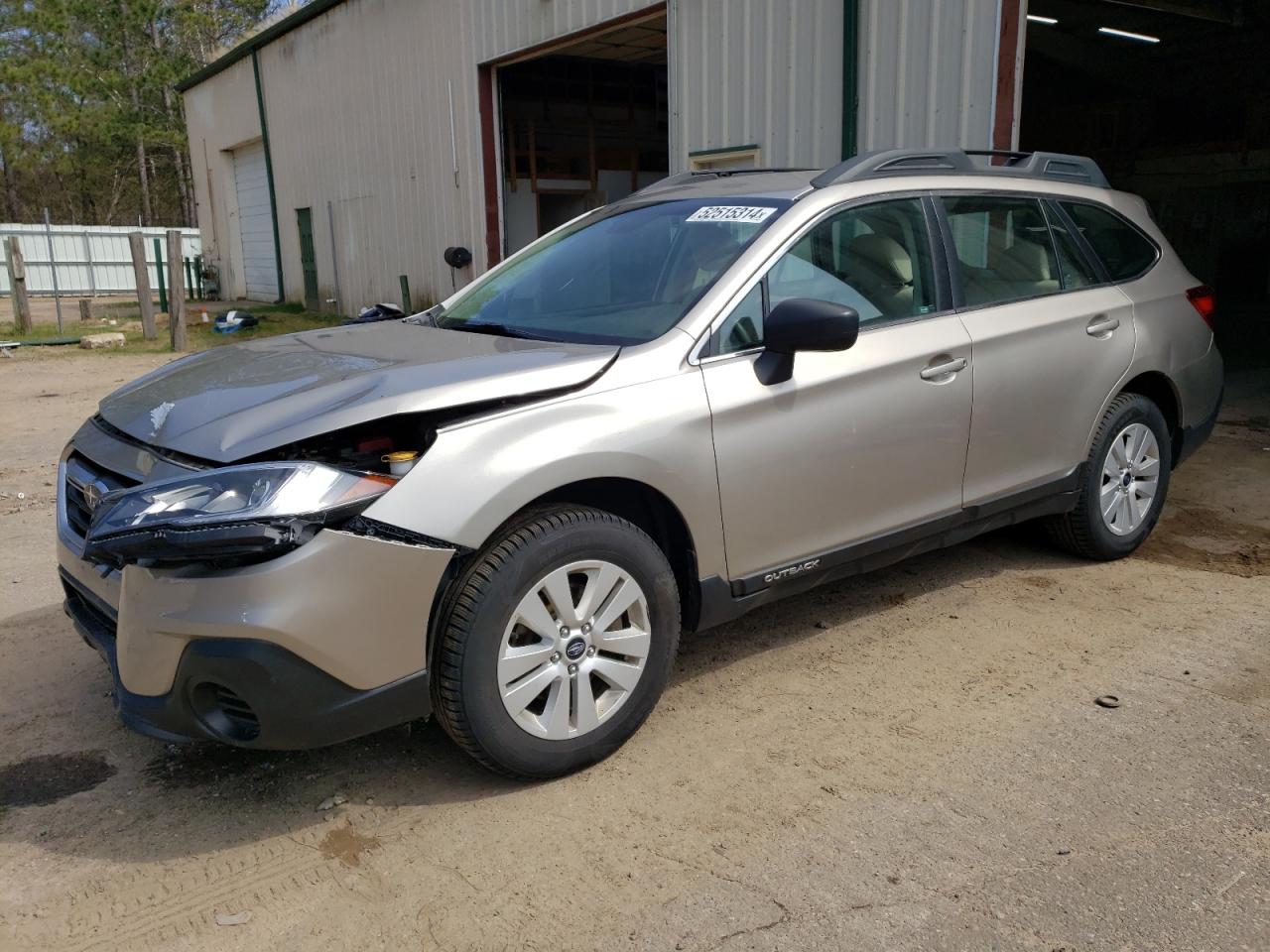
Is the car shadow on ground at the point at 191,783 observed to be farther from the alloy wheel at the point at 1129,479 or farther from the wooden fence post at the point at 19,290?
the wooden fence post at the point at 19,290

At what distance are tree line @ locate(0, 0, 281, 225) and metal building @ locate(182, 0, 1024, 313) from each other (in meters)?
12.8

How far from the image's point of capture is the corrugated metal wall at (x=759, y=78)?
8219 mm

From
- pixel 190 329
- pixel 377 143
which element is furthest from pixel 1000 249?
pixel 190 329

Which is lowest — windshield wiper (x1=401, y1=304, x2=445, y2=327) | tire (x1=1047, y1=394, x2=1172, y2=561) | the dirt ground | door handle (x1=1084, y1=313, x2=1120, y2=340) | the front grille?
the dirt ground

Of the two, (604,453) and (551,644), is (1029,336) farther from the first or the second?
(551,644)

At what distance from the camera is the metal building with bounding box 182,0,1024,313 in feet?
→ 25.1

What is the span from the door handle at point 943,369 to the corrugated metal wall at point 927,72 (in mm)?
3751

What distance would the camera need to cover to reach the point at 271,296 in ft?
76.7

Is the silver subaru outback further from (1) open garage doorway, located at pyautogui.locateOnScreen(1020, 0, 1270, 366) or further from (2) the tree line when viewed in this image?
(2) the tree line

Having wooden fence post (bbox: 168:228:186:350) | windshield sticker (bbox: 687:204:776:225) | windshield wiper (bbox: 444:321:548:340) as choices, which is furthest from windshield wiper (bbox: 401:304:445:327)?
wooden fence post (bbox: 168:228:186:350)

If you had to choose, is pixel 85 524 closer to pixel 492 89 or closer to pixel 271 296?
pixel 492 89

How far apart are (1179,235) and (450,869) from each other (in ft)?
66.5

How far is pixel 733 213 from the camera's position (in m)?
3.87

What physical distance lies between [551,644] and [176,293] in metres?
13.6
